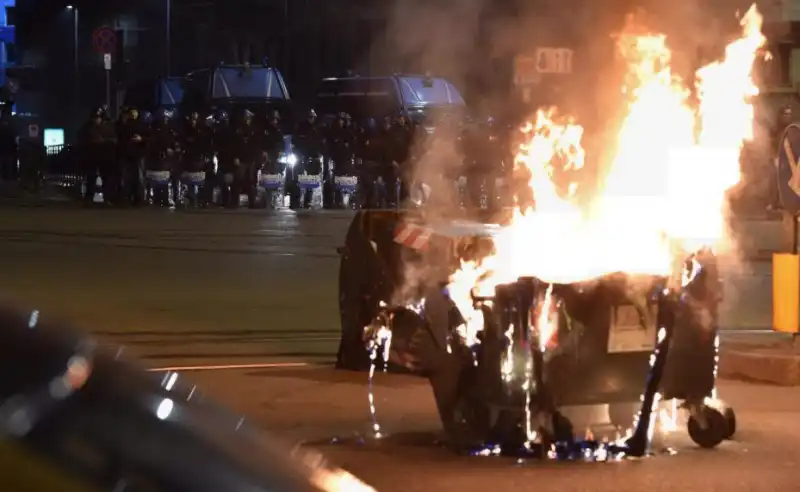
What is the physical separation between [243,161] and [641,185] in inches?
762

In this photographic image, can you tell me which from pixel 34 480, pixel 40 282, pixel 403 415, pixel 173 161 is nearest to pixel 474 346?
pixel 403 415

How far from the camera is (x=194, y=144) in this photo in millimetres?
28547

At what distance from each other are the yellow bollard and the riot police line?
55.1ft

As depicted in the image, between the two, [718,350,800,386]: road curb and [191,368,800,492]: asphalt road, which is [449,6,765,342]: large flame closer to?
[191,368,800,492]: asphalt road

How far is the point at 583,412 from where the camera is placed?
311 inches

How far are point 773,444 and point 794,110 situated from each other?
2181cm

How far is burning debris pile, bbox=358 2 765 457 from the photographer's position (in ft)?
25.4

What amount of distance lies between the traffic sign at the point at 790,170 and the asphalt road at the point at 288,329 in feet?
5.01

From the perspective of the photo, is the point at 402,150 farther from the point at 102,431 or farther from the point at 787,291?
the point at 102,431

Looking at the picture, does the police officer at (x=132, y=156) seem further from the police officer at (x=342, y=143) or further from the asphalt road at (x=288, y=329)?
the asphalt road at (x=288, y=329)

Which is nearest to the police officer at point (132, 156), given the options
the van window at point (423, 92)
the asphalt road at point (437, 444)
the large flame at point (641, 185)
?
the van window at point (423, 92)

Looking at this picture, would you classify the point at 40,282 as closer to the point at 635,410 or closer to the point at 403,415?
the point at 403,415

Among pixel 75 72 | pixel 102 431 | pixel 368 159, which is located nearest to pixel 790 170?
pixel 102 431

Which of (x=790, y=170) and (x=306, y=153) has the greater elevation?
(x=306, y=153)
